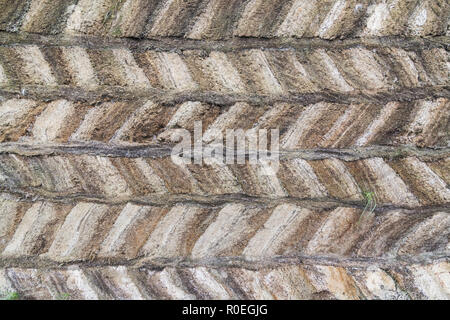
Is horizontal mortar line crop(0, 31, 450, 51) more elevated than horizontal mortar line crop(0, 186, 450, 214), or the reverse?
horizontal mortar line crop(0, 31, 450, 51)

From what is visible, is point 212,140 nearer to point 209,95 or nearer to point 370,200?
point 209,95

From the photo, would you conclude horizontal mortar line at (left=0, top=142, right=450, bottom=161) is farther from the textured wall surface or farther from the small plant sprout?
the small plant sprout

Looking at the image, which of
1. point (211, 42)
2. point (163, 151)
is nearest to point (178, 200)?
point (163, 151)

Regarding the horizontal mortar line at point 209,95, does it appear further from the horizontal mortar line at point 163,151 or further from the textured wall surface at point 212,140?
the horizontal mortar line at point 163,151

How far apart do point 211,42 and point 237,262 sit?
66 cm

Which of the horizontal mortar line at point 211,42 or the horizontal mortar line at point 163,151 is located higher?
the horizontal mortar line at point 211,42

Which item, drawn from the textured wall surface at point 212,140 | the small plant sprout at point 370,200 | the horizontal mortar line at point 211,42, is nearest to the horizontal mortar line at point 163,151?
the textured wall surface at point 212,140

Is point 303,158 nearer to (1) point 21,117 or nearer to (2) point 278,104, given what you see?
(2) point 278,104

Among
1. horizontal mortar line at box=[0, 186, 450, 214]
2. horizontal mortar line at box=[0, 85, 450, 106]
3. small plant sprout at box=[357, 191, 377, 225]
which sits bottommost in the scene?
small plant sprout at box=[357, 191, 377, 225]

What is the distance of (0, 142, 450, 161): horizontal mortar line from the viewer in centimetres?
135

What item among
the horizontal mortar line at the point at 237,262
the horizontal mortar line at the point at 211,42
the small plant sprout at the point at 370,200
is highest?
the horizontal mortar line at the point at 211,42

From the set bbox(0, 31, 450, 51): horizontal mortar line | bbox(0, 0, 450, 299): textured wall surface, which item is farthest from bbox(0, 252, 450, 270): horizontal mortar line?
bbox(0, 31, 450, 51): horizontal mortar line

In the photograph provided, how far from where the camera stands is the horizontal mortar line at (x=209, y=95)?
4.37 feet

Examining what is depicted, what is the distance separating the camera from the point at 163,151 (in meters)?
1.37
